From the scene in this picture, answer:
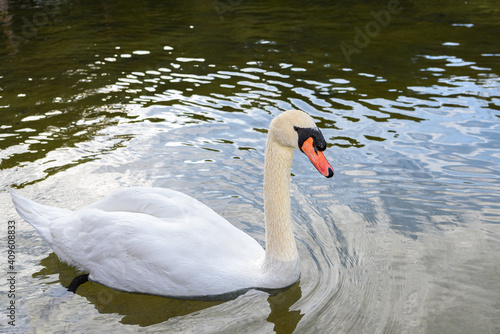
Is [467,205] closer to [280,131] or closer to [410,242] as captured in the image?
[410,242]

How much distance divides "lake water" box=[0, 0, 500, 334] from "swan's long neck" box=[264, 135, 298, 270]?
306 millimetres

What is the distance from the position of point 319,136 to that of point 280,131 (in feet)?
Answer: 0.91

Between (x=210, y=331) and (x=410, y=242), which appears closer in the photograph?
(x=210, y=331)

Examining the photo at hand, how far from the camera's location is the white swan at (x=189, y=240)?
4188 mm

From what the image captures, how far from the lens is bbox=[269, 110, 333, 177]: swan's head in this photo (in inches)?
159

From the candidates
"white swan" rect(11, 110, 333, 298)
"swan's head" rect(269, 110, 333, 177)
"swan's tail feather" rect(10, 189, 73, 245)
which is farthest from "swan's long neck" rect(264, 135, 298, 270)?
"swan's tail feather" rect(10, 189, 73, 245)

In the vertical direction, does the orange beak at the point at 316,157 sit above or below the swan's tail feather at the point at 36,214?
above

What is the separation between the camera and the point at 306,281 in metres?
4.60

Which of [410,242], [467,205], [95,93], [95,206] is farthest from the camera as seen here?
[95,93]

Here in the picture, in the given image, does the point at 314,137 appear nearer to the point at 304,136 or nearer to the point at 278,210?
the point at 304,136

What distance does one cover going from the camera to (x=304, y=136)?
406cm

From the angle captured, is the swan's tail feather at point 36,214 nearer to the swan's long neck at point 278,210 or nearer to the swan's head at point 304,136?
the swan's long neck at point 278,210

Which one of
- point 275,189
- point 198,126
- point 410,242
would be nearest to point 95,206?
point 275,189

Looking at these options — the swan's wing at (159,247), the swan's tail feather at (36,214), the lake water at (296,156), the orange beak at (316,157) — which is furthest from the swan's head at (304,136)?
the swan's tail feather at (36,214)
